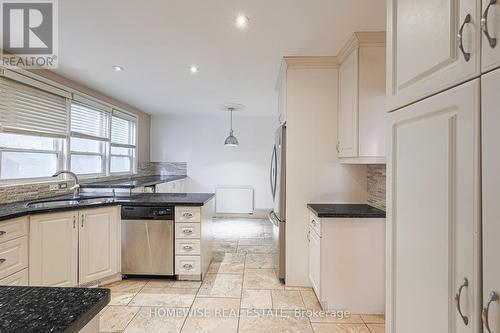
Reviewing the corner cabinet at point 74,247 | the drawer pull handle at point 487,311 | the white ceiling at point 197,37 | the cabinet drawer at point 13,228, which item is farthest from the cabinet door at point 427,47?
the corner cabinet at point 74,247

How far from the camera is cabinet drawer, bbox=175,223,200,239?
2900 mm

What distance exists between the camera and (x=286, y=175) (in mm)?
2824

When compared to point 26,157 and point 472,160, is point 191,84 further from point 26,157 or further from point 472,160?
point 472,160

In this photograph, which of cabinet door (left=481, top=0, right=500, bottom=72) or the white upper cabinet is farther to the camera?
the white upper cabinet

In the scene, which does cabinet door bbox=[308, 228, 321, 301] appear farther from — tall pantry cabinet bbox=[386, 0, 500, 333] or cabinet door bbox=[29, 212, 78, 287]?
cabinet door bbox=[29, 212, 78, 287]

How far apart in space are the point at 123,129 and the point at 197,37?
3.39 m

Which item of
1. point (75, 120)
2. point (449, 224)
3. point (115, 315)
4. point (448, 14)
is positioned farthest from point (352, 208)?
point (75, 120)

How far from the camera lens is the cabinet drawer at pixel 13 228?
1.96 metres

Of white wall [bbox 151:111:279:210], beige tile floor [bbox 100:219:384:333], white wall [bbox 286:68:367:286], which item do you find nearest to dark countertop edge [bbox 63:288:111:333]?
beige tile floor [bbox 100:219:384:333]

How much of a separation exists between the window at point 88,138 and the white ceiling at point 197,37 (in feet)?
1.50

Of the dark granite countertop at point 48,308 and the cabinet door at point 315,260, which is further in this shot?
the cabinet door at point 315,260

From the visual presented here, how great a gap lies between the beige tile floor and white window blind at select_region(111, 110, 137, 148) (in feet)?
9.27

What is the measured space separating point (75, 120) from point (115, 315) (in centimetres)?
273

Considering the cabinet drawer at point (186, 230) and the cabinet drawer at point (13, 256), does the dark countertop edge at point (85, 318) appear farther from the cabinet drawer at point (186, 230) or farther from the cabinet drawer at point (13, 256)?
the cabinet drawer at point (186, 230)
